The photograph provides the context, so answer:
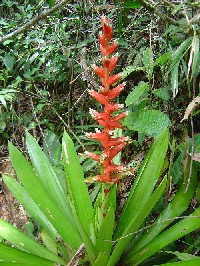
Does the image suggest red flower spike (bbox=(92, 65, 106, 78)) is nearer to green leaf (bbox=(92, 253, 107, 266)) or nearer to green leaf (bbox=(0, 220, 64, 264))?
green leaf (bbox=(92, 253, 107, 266))

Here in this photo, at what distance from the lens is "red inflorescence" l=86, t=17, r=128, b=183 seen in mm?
1498

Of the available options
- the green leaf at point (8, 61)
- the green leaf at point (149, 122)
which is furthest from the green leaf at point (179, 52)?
the green leaf at point (8, 61)

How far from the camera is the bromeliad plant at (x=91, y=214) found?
1803mm

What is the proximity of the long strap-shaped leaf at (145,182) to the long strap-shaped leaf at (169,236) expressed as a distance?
0.16 metres

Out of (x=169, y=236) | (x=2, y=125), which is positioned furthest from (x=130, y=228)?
(x=2, y=125)

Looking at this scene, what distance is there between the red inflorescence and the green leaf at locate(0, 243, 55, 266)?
54 cm

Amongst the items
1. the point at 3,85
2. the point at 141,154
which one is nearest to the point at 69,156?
the point at 141,154

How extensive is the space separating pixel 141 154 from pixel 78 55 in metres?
1.33

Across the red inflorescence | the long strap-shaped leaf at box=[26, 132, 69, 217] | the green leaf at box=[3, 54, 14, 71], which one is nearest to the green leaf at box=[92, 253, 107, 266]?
the red inflorescence

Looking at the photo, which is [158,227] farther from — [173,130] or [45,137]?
[45,137]

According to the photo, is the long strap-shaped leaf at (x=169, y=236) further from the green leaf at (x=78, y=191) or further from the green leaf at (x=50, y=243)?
the green leaf at (x=50, y=243)

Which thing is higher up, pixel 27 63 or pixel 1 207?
pixel 27 63

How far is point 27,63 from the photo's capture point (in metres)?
3.63

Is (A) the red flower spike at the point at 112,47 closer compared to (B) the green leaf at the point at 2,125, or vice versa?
(A) the red flower spike at the point at 112,47
